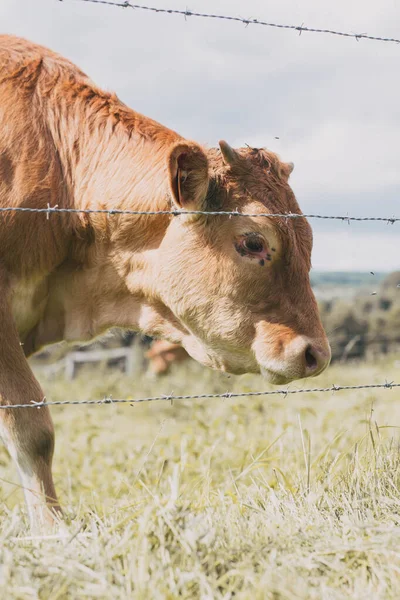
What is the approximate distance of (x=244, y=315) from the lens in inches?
163

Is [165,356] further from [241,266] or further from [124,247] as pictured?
[241,266]

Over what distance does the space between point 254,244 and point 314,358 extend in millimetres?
647

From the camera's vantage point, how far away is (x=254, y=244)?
4.09 m

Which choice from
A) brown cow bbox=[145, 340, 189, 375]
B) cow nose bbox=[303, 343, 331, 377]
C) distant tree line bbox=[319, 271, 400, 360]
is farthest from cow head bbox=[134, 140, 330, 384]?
distant tree line bbox=[319, 271, 400, 360]

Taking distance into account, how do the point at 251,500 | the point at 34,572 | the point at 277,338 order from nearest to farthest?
the point at 34,572 < the point at 251,500 < the point at 277,338

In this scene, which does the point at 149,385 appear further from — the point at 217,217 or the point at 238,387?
the point at 217,217

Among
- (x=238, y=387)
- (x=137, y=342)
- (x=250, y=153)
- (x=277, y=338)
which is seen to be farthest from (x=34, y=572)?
(x=137, y=342)

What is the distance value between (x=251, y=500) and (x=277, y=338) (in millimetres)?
813

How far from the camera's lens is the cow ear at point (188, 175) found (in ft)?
13.0

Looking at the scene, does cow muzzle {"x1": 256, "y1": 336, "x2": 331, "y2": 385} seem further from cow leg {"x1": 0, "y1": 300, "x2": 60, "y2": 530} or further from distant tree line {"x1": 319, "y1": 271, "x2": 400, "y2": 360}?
distant tree line {"x1": 319, "y1": 271, "x2": 400, "y2": 360}

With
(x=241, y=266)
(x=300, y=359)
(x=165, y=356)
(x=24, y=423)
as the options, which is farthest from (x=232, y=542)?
(x=165, y=356)

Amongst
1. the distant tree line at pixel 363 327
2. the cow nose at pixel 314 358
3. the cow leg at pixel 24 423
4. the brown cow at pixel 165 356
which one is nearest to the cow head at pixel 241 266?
the cow nose at pixel 314 358

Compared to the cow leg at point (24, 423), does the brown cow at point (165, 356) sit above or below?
below

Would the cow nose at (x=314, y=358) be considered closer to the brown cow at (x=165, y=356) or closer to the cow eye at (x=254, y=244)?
the cow eye at (x=254, y=244)
